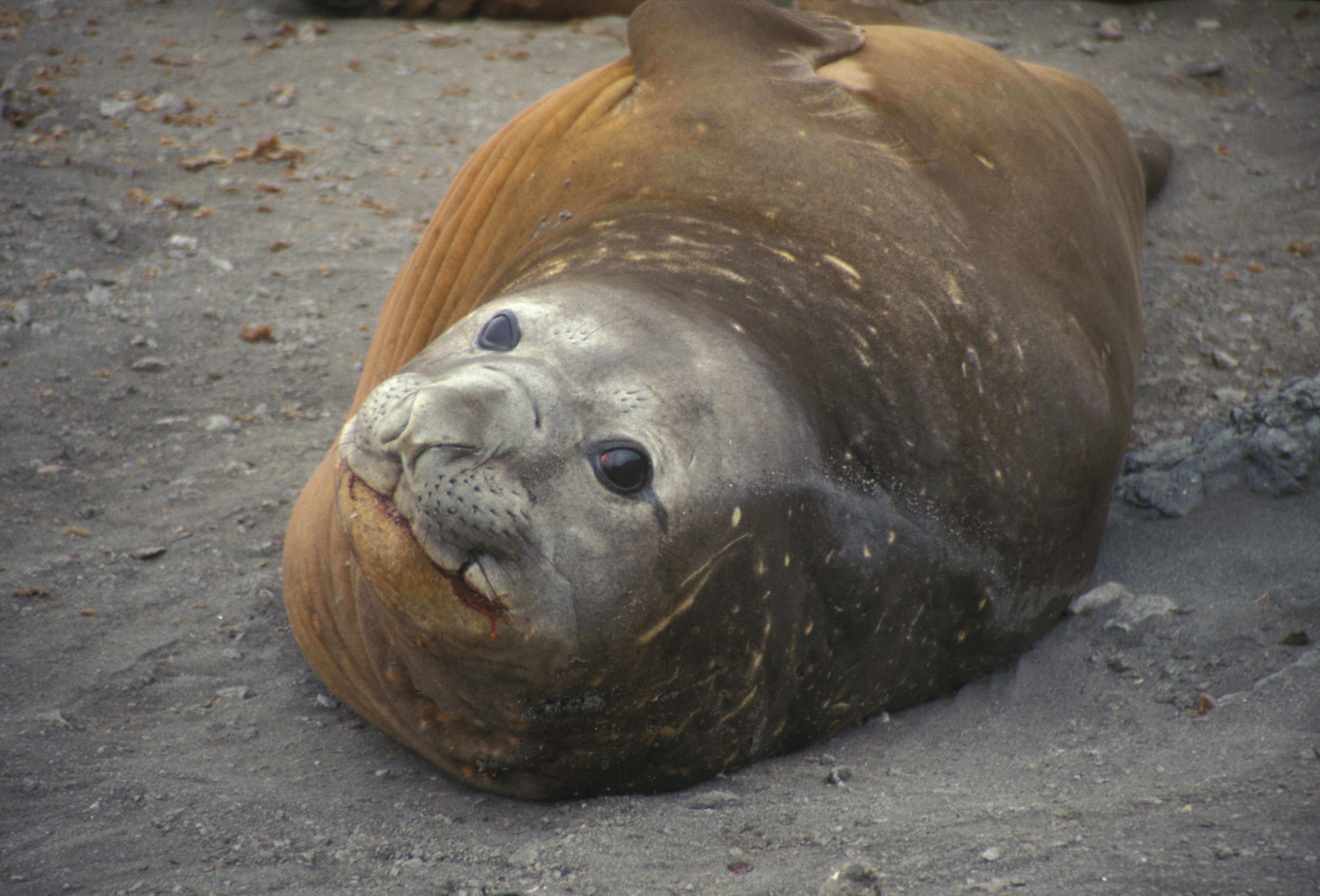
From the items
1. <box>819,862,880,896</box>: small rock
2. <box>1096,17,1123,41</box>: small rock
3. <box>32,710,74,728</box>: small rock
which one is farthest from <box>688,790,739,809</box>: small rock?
<box>1096,17,1123,41</box>: small rock

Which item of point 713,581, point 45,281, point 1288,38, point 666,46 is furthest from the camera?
point 1288,38

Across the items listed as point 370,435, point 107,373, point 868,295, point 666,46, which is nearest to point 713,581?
point 370,435

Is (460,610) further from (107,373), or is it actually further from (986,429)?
(107,373)

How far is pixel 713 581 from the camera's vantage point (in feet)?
6.39

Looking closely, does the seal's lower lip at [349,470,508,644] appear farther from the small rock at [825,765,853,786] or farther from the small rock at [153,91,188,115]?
the small rock at [153,91,188,115]

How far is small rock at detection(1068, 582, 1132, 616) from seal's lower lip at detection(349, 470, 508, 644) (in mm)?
1722

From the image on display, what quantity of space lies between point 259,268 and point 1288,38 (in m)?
5.79

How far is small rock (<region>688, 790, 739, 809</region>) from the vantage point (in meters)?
2.10

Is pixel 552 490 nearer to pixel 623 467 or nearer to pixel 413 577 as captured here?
pixel 623 467

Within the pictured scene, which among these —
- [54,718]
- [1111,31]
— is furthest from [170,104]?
[1111,31]

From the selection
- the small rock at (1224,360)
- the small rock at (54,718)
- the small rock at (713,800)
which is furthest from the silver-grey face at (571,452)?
the small rock at (1224,360)

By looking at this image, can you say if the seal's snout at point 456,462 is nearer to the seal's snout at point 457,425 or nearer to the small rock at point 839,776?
the seal's snout at point 457,425

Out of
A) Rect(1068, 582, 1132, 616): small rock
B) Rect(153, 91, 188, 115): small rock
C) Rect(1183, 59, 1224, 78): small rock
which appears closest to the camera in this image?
Rect(1068, 582, 1132, 616): small rock

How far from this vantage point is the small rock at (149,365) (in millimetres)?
3682
